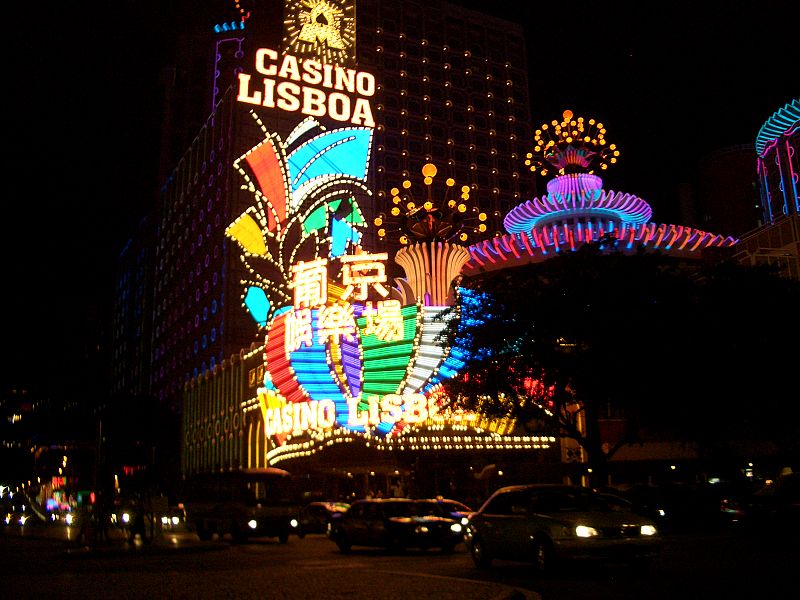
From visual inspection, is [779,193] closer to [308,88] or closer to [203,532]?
[308,88]

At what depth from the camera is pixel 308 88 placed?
82.4 m

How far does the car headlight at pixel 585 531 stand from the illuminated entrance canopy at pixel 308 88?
226 feet

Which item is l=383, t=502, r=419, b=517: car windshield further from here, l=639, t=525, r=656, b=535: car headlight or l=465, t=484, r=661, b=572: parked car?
l=639, t=525, r=656, b=535: car headlight

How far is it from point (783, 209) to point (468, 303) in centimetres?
3675

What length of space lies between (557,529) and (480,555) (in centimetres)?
264

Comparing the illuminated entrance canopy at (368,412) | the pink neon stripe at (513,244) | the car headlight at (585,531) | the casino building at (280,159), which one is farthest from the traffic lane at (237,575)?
the pink neon stripe at (513,244)

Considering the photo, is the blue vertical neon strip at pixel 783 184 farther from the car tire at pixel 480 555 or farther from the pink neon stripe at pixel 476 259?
the car tire at pixel 480 555

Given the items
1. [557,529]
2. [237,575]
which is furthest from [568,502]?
[237,575]

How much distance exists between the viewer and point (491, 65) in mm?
118438

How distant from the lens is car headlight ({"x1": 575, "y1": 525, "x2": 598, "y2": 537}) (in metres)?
13.1

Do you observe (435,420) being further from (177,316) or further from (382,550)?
(177,316)

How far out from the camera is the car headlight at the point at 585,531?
13.1 m

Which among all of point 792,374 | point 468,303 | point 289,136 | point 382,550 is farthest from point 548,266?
point 289,136

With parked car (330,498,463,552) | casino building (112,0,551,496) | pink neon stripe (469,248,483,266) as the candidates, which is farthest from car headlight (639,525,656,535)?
pink neon stripe (469,248,483,266)
